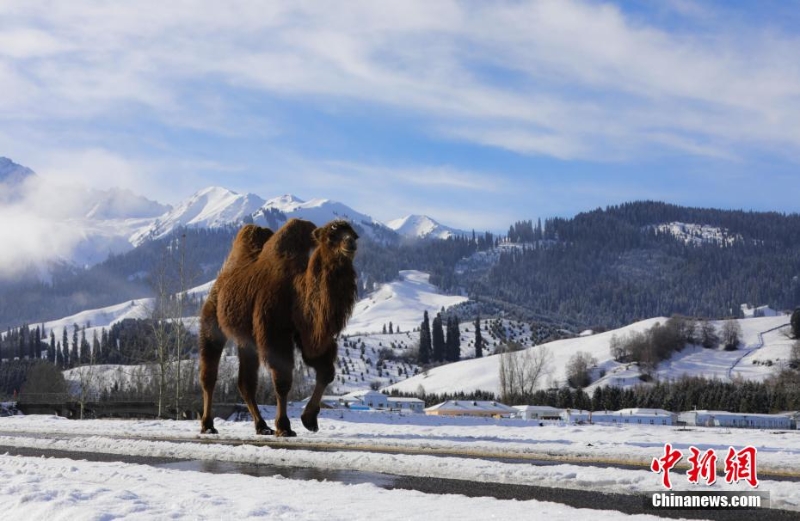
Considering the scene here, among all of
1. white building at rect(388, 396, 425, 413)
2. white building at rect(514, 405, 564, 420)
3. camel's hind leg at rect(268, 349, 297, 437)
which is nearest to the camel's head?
camel's hind leg at rect(268, 349, 297, 437)

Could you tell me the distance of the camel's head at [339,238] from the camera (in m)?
14.1

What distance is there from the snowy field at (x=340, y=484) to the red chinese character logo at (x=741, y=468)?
134 mm

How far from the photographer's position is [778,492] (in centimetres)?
771

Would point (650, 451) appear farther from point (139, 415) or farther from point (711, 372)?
point (711, 372)

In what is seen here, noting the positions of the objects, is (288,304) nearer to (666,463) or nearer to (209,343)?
(209,343)

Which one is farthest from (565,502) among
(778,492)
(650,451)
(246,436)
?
(246,436)

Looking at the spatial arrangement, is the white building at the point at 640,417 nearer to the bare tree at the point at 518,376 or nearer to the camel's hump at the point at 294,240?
the bare tree at the point at 518,376

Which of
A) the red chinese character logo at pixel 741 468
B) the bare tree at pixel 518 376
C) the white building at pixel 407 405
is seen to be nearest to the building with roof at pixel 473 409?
the white building at pixel 407 405

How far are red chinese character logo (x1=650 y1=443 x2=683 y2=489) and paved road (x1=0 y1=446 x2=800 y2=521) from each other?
0.45 m

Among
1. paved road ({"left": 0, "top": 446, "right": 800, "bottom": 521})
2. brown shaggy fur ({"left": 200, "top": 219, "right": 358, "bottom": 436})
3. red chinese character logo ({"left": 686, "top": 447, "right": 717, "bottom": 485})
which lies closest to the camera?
paved road ({"left": 0, "top": 446, "right": 800, "bottom": 521})

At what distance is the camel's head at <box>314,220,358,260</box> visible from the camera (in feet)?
46.3

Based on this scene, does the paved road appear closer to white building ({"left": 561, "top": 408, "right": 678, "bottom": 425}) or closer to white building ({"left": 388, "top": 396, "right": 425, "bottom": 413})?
white building ({"left": 561, "top": 408, "right": 678, "bottom": 425})

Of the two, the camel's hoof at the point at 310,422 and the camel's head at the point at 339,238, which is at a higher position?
the camel's head at the point at 339,238

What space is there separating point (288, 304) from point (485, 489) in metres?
7.39
